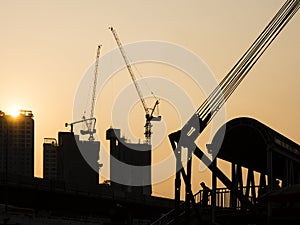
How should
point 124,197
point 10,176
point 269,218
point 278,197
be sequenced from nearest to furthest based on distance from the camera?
point 278,197
point 269,218
point 10,176
point 124,197

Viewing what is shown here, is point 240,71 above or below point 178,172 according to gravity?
above

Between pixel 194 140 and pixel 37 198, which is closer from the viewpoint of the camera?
pixel 194 140

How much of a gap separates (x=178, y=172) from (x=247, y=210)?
14.6 feet

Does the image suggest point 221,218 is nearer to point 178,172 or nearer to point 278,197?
point 178,172

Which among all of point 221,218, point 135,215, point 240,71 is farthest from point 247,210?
point 135,215

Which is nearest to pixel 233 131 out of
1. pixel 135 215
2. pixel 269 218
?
pixel 269 218

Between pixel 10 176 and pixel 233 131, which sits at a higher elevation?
pixel 10 176

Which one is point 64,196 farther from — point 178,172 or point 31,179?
point 178,172

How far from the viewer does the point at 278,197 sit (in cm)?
4462

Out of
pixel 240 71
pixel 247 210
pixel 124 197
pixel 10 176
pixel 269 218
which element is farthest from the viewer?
pixel 124 197

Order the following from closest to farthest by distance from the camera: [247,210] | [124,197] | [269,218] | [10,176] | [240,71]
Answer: [269,218] → [247,210] → [240,71] → [10,176] → [124,197]

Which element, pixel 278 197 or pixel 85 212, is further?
pixel 85 212

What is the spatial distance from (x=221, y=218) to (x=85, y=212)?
3805 inches

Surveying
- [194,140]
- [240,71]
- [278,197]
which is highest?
[240,71]
